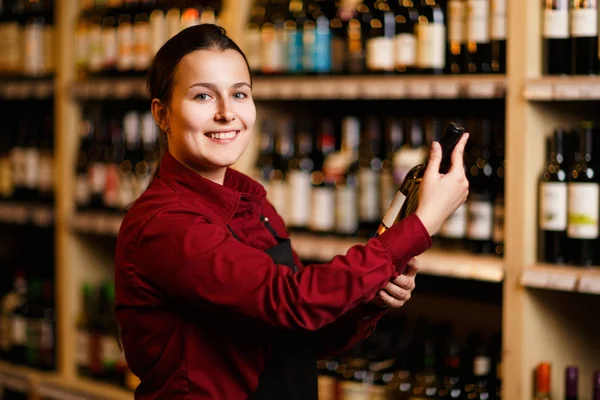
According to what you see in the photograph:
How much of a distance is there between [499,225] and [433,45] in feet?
1.59

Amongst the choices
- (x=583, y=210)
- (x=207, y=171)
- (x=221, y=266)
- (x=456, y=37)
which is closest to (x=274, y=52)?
(x=456, y=37)

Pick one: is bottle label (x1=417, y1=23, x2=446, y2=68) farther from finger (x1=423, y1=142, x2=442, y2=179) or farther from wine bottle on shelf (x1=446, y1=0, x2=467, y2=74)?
finger (x1=423, y1=142, x2=442, y2=179)

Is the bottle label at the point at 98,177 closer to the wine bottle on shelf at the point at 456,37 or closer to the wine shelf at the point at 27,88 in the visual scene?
the wine shelf at the point at 27,88

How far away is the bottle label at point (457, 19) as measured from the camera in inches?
79.9

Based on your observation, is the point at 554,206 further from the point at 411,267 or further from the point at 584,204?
the point at 411,267

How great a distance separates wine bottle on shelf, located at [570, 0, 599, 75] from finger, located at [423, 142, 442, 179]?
0.82 m

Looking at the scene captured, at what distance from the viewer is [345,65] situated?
2.26 meters

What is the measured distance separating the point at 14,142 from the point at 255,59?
130 cm

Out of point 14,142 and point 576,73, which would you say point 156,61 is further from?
point 14,142

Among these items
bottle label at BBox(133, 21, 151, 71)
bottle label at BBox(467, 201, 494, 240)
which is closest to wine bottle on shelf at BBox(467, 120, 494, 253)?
bottle label at BBox(467, 201, 494, 240)

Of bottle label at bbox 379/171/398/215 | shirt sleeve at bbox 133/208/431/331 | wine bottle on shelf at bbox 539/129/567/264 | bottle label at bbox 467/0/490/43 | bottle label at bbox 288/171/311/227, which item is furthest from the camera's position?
bottle label at bbox 288/171/311/227

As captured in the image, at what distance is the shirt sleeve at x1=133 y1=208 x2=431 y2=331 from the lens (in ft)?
3.68

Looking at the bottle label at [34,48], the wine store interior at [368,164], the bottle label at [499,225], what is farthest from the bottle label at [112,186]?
the bottle label at [499,225]

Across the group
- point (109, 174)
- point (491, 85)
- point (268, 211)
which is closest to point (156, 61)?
point (268, 211)
